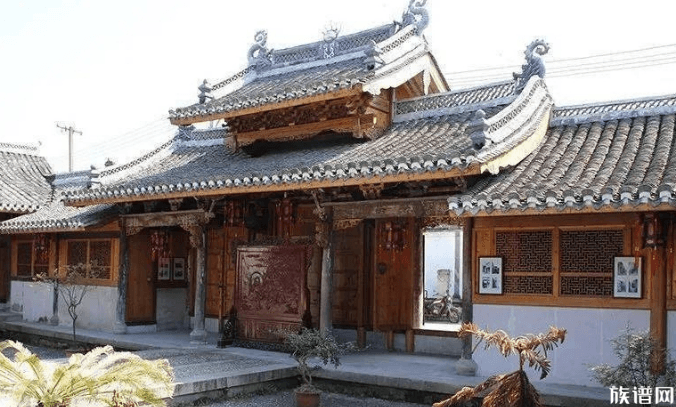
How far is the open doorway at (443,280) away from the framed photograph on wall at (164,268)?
5.43 m

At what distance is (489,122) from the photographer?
31.2ft

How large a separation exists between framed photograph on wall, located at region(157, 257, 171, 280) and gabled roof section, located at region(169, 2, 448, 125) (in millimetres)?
3104

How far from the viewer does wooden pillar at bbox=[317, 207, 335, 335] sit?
11.4 m

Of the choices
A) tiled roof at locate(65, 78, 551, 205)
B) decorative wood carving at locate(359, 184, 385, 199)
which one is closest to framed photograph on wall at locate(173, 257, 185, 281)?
tiled roof at locate(65, 78, 551, 205)

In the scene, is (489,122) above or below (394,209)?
above

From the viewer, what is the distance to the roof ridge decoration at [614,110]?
34.6 feet

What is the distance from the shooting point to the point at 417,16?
14.2 m

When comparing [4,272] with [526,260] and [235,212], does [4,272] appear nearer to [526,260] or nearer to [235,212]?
[235,212]

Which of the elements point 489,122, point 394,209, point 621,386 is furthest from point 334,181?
point 621,386

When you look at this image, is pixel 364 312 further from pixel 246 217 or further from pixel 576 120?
pixel 576 120

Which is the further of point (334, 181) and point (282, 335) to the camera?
point (282, 335)

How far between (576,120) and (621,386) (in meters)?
5.02

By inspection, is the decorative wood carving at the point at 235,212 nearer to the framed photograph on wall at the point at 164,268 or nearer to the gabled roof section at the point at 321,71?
the gabled roof section at the point at 321,71

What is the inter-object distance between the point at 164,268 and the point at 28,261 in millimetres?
4775
